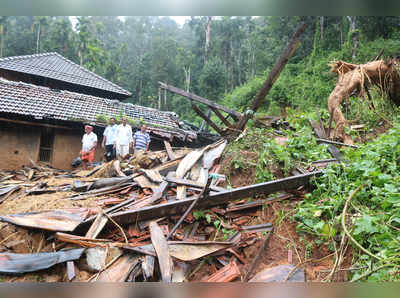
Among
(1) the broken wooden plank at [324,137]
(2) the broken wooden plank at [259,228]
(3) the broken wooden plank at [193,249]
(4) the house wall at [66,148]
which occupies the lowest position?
(4) the house wall at [66,148]

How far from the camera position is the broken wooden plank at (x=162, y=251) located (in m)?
1.63

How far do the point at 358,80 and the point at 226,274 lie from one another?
3836 millimetres

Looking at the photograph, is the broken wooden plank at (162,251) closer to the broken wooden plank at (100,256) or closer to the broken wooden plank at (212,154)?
the broken wooden plank at (100,256)

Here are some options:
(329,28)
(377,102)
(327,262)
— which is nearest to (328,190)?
(327,262)

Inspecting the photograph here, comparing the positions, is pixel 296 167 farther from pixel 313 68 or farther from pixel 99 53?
pixel 99 53

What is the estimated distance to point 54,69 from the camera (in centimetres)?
1094

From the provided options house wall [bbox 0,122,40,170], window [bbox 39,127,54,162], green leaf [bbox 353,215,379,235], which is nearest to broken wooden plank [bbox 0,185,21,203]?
house wall [bbox 0,122,40,170]

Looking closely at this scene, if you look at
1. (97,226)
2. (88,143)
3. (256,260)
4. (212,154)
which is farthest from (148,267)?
(88,143)

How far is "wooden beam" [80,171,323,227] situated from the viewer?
214cm

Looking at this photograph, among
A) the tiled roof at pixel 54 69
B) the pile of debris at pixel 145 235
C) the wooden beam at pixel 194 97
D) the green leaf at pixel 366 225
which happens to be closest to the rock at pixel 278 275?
the pile of debris at pixel 145 235

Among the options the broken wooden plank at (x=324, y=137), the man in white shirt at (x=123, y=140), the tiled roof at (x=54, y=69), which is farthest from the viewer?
the tiled roof at (x=54, y=69)

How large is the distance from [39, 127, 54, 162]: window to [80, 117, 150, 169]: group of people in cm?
168

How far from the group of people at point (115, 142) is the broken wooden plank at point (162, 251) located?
3.64 m

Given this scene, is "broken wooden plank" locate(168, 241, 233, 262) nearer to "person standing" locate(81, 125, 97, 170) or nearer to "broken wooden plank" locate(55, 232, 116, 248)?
"broken wooden plank" locate(55, 232, 116, 248)
